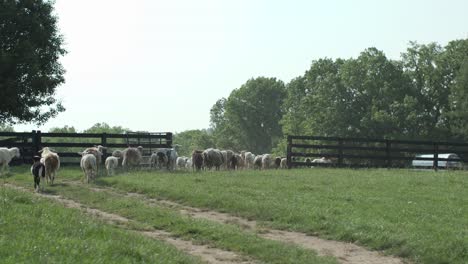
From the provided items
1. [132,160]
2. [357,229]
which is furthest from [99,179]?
[357,229]

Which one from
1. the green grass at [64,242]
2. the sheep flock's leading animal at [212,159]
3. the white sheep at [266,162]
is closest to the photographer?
the green grass at [64,242]

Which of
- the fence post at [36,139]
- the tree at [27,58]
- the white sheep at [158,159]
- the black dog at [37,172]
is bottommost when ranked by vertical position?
the black dog at [37,172]

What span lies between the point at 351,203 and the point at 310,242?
154 inches

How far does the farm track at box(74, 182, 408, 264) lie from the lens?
10406 mm

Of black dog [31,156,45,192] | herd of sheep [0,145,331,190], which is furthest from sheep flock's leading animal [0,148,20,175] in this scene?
black dog [31,156,45,192]

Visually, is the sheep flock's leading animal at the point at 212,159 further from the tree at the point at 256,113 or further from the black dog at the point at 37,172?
the tree at the point at 256,113

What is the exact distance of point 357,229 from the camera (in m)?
12.0

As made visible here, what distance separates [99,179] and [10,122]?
1338 centimetres

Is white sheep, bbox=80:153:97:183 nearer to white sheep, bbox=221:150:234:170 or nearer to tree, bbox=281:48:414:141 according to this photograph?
white sheep, bbox=221:150:234:170

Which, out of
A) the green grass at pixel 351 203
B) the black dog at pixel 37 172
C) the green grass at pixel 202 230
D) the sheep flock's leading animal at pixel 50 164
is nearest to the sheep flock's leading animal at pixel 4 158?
the sheep flock's leading animal at pixel 50 164

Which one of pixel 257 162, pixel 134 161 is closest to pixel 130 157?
pixel 134 161

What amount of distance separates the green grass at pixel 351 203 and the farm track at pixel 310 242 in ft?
0.88

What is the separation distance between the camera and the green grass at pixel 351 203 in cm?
1107

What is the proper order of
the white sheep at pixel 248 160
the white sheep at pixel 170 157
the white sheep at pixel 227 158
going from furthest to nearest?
the white sheep at pixel 248 160, the white sheep at pixel 227 158, the white sheep at pixel 170 157
